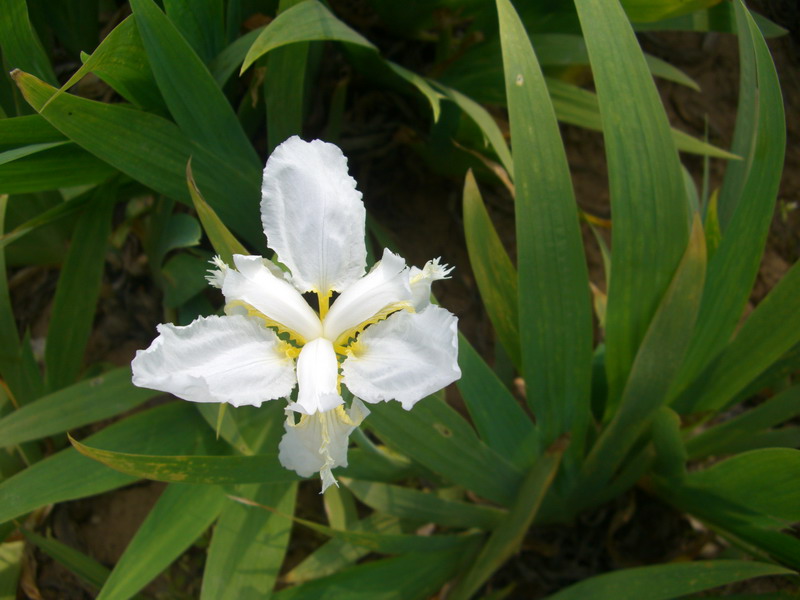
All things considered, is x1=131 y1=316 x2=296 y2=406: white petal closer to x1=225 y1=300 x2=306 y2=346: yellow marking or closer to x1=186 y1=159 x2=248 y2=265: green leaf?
x1=225 y1=300 x2=306 y2=346: yellow marking

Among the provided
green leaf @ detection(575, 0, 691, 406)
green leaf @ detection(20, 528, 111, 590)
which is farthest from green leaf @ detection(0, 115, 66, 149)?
green leaf @ detection(575, 0, 691, 406)

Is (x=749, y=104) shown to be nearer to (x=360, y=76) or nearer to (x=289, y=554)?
(x=360, y=76)

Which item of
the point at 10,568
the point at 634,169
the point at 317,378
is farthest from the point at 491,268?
the point at 10,568

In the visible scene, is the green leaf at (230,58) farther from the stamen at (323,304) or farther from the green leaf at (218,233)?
the stamen at (323,304)

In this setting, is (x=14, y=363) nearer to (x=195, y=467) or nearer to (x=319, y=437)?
(x=195, y=467)

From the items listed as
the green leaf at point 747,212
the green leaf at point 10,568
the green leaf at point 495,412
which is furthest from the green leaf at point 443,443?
the green leaf at point 10,568

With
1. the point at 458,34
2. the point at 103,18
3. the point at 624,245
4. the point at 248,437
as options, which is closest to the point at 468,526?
the point at 248,437
